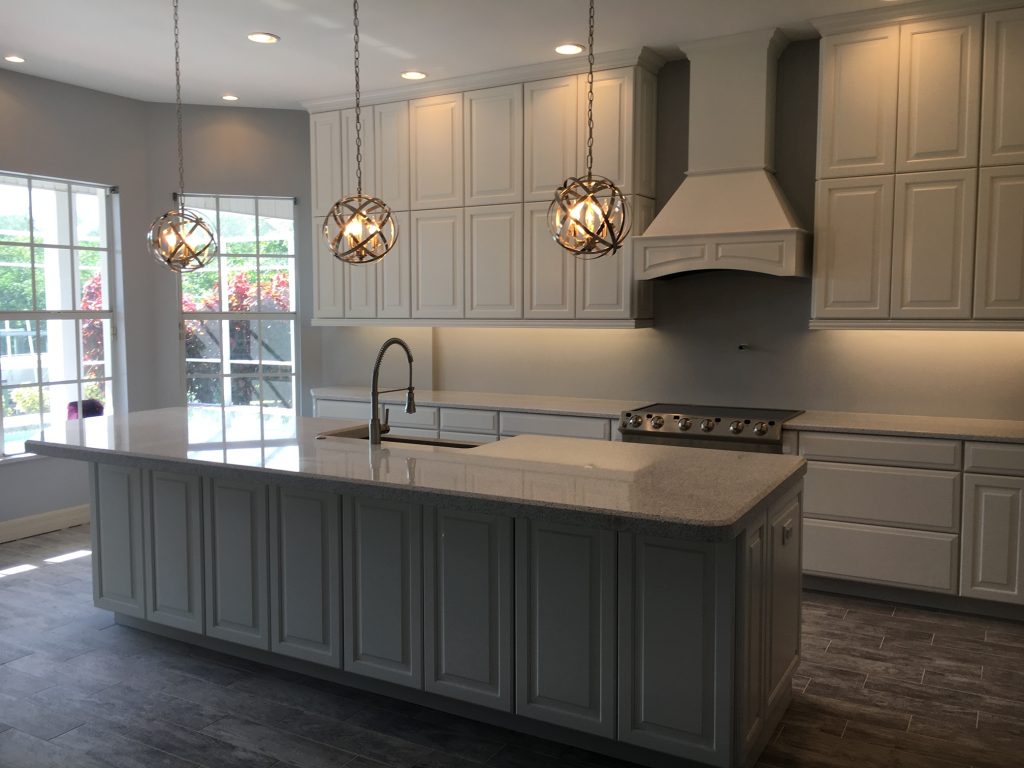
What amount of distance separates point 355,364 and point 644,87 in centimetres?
281

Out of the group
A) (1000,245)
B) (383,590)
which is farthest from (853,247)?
(383,590)

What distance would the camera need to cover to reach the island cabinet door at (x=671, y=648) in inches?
99.4

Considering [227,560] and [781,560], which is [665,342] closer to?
[781,560]

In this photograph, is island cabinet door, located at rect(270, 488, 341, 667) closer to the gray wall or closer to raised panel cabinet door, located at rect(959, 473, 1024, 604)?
raised panel cabinet door, located at rect(959, 473, 1024, 604)

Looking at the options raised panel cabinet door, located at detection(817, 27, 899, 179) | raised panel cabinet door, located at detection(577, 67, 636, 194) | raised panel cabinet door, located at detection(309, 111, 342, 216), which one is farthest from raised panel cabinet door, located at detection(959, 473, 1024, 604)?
raised panel cabinet door, located at detection(309, 111, 342, 216)

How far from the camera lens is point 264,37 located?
14.9 ft

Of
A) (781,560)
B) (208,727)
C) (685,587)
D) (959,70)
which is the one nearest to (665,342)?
(959,70)

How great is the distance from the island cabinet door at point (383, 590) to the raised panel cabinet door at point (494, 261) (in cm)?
246

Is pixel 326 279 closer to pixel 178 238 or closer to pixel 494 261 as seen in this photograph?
pixel 494 261

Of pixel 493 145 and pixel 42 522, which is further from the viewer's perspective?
pixel 42 522

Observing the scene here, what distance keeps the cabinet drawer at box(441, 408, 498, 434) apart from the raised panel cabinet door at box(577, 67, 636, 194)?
60.4 inches

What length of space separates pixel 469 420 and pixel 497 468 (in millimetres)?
2336

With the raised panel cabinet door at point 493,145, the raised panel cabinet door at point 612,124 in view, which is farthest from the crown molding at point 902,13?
the raised panel cabinet door at point 493,145

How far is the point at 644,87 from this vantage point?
4.91 metres
